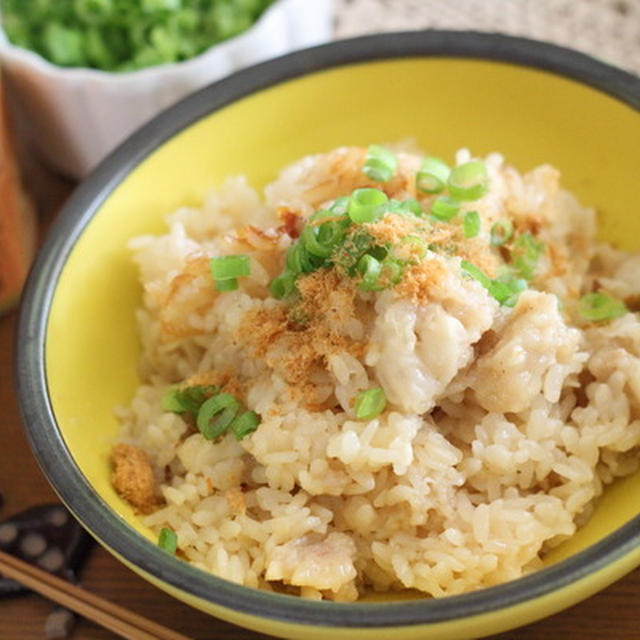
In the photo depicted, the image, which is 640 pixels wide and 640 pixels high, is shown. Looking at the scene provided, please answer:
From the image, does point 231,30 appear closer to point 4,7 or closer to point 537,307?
point 4,7

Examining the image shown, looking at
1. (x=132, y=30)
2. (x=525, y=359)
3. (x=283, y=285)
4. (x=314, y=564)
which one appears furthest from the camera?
(x=132, y=30)

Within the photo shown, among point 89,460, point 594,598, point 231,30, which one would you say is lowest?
point 89,460

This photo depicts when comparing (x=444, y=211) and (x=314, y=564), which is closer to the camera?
(x=314, y=564)

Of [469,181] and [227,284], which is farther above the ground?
[469,181]

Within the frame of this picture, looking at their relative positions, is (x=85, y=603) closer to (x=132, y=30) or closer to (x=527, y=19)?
(x=132, y=30)

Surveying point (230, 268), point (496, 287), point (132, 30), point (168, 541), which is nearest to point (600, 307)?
point (496, 287)

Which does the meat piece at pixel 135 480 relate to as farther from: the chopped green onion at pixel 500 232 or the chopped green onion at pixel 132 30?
the chopped green onion at pixel 132 30

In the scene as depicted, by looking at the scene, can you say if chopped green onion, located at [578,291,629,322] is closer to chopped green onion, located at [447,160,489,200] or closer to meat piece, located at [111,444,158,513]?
chopped green onion, located at [447,160,489,200]

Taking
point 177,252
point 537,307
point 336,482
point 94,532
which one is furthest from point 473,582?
point 177,252
